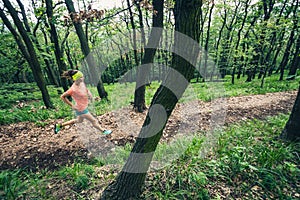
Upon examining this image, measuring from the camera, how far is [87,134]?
4.76 metres

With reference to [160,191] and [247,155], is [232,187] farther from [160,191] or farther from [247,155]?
[160,191]

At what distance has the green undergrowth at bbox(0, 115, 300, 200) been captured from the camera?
8.04 ft

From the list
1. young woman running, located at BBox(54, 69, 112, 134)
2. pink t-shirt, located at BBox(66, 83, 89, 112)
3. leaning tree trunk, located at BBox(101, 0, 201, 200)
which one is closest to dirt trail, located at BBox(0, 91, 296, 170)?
young woman running, located at BBox(54, 69, 112, 134)

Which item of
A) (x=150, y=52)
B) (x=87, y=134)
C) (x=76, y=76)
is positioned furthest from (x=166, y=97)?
(x=87, y=134)

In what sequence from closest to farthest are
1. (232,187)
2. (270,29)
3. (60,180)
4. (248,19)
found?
(232,187) → (60,180) → (270,29) → (248,19)

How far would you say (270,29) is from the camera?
9062mm

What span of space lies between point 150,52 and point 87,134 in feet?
10.5

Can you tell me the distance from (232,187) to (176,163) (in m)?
0.99

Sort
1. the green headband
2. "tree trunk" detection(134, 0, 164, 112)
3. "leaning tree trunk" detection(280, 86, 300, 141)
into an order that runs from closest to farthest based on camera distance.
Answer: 1. "leaning tree trunk" detection(280, 86, 300, 141)
2. the green headband
3. "tree trunk" detection(134, 0, 164, 112)

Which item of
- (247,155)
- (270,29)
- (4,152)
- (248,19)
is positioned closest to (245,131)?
(247,155)

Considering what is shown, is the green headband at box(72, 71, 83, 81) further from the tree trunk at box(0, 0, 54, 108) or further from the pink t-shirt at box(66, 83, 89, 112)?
the tree trunk at box(0, 0, 54, 108)

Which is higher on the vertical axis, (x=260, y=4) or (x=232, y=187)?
(x=260, y=4)

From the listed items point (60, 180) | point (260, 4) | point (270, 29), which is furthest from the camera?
point (260, 4)

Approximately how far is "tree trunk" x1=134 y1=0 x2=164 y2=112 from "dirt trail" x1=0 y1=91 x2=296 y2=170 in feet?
2.03
